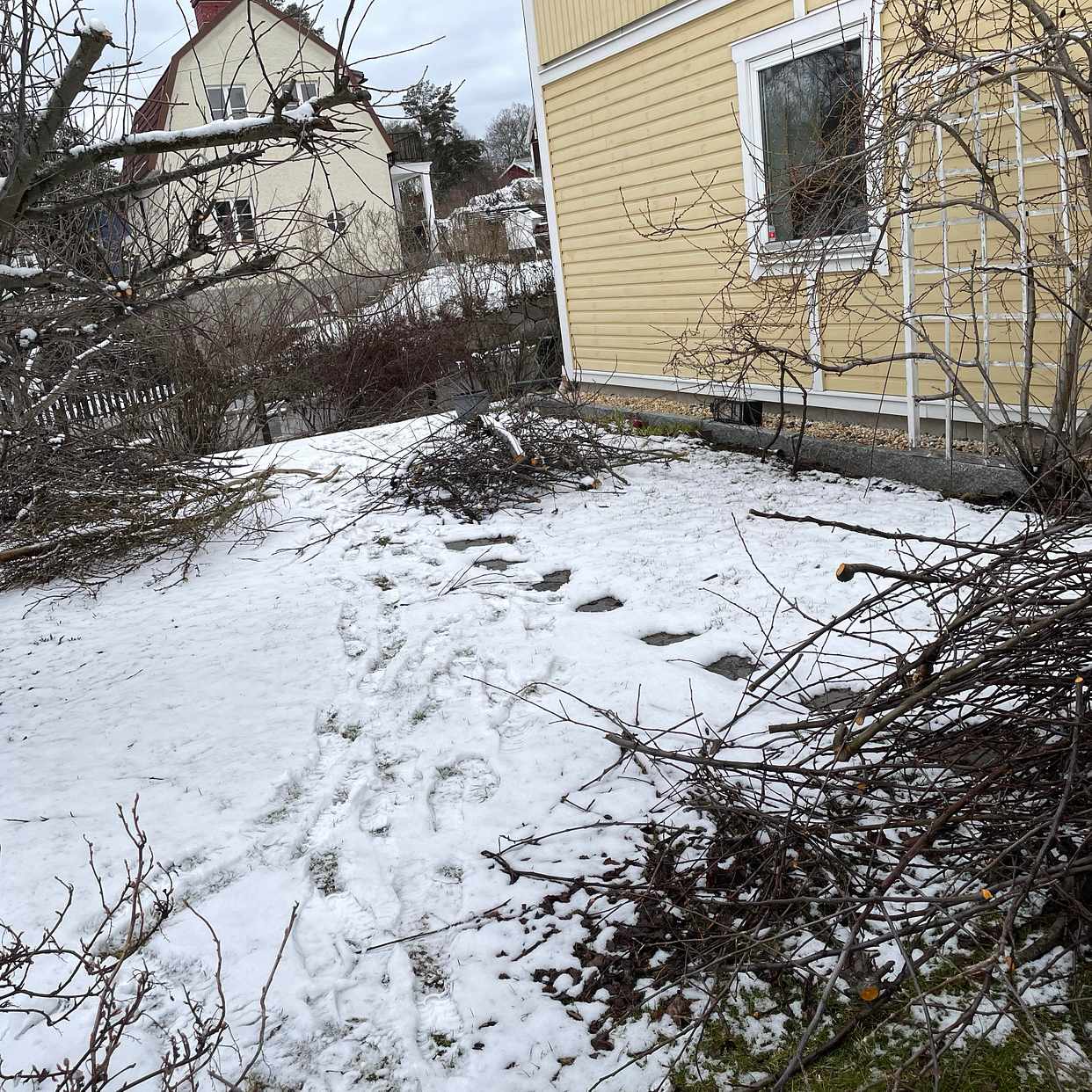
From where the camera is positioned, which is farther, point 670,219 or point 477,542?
point 670,219

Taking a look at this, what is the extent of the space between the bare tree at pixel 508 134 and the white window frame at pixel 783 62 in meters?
45.3

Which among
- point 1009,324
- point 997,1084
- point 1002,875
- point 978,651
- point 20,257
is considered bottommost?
point 997,1084

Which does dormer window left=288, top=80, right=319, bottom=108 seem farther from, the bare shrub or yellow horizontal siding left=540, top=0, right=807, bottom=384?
yellow horizontal siding left=540, top=0, right=807, bottom=384

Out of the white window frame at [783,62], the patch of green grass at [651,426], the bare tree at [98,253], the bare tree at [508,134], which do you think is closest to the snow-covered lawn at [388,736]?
the bare tree at [98,253]

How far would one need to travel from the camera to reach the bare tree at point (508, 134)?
50.8 m

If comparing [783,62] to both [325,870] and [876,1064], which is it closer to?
[325,870]

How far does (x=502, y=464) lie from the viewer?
25.9ft

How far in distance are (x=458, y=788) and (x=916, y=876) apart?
170 centimetres

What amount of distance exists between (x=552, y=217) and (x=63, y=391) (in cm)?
669

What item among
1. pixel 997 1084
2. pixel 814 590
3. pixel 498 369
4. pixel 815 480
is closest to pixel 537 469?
pixel 815 480

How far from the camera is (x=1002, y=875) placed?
8.19ft

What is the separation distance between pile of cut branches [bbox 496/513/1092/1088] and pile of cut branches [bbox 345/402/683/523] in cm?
490

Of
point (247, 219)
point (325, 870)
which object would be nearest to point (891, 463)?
point (247, 219)

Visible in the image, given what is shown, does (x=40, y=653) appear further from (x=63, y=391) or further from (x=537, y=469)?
(x=537, y=469)
